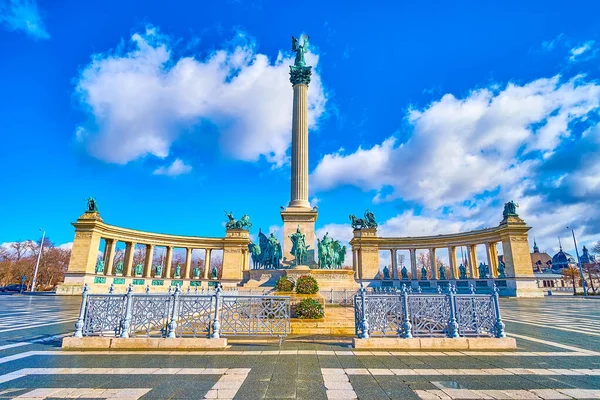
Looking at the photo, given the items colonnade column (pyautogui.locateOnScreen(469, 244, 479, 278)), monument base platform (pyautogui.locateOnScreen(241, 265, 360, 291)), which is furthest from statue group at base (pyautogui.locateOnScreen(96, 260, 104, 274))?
colonnade column (pyautogui.locateOnScreen(469, 244, 479, 278))

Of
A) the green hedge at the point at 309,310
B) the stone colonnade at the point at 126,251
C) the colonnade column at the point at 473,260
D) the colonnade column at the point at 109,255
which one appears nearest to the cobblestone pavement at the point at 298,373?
the green hedge at the point at 309,310

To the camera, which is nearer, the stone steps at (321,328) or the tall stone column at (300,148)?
the stone steps at (321,328)

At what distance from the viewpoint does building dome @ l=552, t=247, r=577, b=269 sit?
117m

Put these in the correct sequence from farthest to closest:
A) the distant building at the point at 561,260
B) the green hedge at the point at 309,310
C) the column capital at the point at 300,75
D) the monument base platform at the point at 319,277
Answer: the distant building at the point at 561,260
the column capital at the point at 300,75
the monument base platform at the point at 319,277
the green hedge at the point at 309,310

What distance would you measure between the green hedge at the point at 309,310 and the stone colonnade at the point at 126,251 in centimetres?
2868

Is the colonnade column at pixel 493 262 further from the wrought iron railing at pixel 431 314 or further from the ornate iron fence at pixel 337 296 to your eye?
the wrought iron railing at pixel 431 314

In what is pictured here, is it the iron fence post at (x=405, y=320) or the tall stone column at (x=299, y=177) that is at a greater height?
the tall stone column at (x=299, y=177)

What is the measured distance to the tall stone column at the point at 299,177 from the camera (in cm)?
3072

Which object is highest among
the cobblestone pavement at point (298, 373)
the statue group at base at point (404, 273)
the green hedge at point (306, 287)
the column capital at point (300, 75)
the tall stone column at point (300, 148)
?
the column capital at point (300, 75)

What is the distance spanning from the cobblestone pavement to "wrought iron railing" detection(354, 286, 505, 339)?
0.87 m

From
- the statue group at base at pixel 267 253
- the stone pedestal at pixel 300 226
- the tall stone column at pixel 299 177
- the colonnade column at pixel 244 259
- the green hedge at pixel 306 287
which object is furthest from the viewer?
the colonnade column at pixel 244 259

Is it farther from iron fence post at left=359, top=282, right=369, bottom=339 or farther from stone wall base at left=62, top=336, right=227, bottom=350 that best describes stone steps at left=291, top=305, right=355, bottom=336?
stone wall base at left=62, top=336, right=227, bottom=350

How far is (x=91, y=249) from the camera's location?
43.4 meters

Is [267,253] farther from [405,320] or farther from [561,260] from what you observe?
[561,260]
